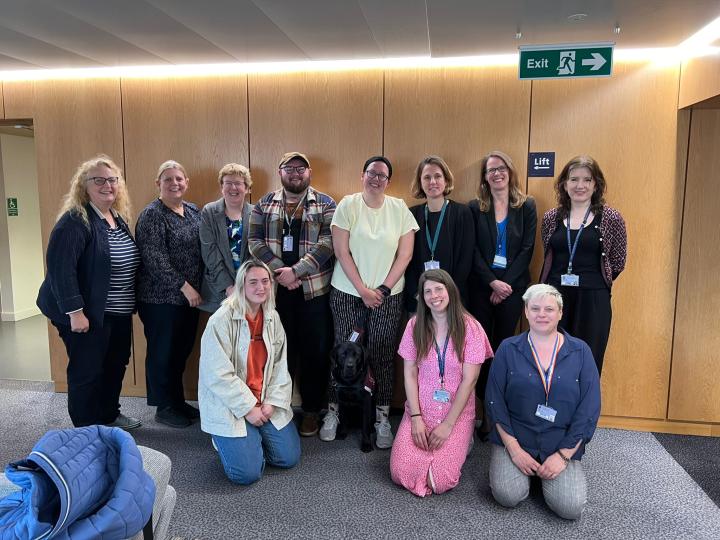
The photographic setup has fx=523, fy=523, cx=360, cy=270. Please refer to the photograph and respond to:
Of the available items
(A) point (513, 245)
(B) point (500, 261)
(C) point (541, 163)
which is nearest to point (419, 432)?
(B) point (500, 261)

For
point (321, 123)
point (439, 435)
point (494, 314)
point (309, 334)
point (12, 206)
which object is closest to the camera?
point (439, 435)

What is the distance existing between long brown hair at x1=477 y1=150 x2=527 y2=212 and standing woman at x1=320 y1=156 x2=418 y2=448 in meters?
0.50

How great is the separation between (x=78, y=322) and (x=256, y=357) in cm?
105

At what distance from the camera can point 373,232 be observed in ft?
10.9

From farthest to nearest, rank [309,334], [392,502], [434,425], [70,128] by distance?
[70,128], [309,334], [434,425], [392,502]

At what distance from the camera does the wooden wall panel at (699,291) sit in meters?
3.38

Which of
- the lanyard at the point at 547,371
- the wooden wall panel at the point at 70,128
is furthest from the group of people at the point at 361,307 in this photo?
the wooden wall panel at the point at 70,128

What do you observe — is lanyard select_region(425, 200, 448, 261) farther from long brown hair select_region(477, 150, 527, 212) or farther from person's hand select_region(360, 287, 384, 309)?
person's hand select_region(360, 287, 384, 309)

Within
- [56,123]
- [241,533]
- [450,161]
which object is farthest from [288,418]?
[56,123]

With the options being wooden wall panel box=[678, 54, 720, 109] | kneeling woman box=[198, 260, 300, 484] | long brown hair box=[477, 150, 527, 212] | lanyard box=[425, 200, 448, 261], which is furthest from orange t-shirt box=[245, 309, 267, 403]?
wooden wall panel box=[678, 54, 720, 109]

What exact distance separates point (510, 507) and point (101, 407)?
2617mm

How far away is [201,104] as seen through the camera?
391 cm

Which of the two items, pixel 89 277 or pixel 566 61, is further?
pixel 566 61

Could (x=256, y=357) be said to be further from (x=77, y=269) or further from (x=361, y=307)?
(x=77, y=269)
